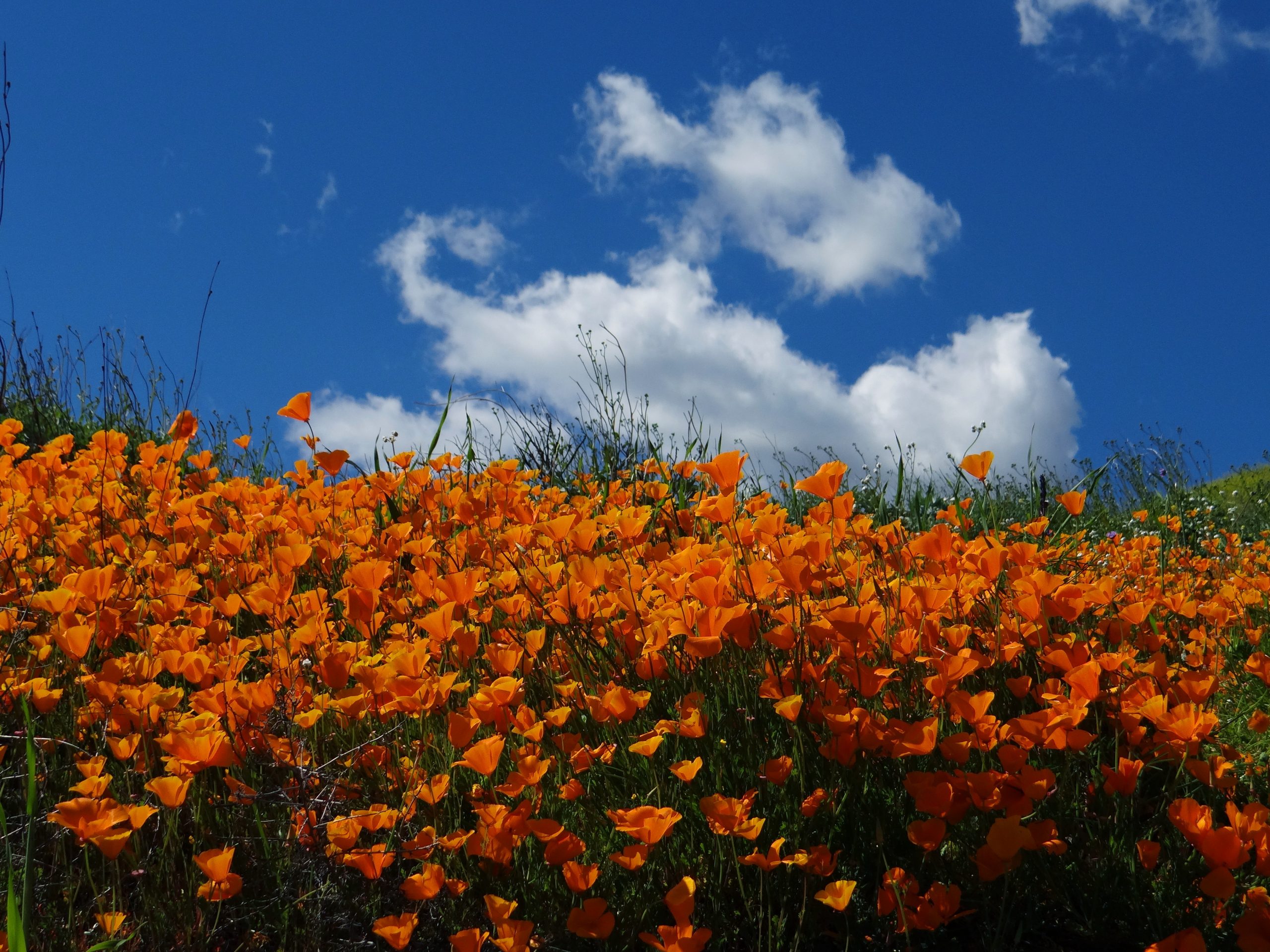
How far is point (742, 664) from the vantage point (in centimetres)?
222

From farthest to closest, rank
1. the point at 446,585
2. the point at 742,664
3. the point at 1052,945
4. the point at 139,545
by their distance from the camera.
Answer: the point at 139,545, the point at 742,664, the point at 446,585, the point at 1052,945

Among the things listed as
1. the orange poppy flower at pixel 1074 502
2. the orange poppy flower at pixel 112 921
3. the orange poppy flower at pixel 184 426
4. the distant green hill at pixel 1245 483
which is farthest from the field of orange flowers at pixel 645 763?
the distant green hill at pixel 1245 483

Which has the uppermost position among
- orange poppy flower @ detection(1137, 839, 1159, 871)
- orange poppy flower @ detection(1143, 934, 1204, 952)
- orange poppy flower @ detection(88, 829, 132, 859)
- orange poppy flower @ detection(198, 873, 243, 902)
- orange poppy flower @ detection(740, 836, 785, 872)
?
orange poppy flower @ detection(88, 829, 132, 859)

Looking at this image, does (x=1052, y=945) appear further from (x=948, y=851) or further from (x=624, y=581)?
(x=624, y=581)

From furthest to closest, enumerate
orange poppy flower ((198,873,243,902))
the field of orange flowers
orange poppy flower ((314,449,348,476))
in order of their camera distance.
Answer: orange poppy flower ((314,449,348,476)), the field of orange flowers, orange poppy flower ((198,873,243,902))

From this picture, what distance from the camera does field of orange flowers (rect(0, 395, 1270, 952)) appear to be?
166 cm

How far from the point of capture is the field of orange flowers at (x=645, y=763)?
1664 millimetres

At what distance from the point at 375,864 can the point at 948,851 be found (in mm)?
1210

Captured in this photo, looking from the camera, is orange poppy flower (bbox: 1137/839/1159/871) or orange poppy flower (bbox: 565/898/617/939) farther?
orange poppy flower (bbox: 1137/839/1159/871)

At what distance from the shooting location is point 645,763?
2.01 metres

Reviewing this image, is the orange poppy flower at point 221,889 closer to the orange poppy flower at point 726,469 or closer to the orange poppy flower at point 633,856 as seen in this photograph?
the orange poppy flower at point 633,856

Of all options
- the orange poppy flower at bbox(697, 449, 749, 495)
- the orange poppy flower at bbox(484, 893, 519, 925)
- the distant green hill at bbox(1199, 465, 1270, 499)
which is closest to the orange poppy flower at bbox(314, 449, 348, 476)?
the orange poppy flower at bbox(697, 449, 749, 495)

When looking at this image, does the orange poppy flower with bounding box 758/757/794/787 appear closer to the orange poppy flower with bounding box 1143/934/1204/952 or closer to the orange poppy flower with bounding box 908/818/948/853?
the orange poppy flower with bounding box 908/818/948/853

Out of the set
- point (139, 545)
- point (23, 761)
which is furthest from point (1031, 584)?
point (139, 545)
